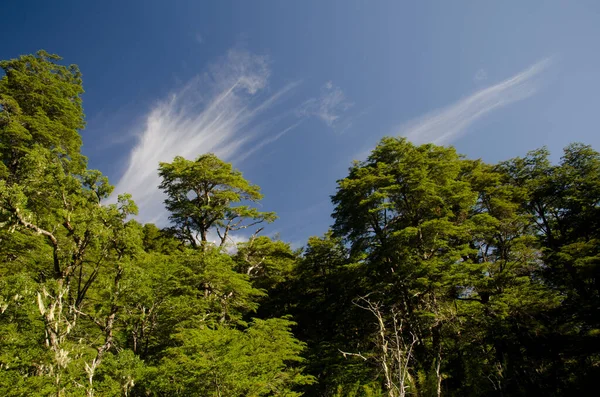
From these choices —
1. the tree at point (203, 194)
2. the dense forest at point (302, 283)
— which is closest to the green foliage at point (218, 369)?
the dense forest at point (302, 283)

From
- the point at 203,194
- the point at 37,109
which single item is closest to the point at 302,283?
the point at 203,194

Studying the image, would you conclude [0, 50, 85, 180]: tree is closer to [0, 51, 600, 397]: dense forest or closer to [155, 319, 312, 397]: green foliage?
[0, 51, 600, 397]: dense forest

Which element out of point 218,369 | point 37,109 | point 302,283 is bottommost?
point 218,369

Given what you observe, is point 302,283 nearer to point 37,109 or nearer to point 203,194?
point 203,194

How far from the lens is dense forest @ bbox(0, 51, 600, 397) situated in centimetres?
965

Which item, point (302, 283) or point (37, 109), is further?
point (302, 283)

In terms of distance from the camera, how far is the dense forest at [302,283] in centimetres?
965

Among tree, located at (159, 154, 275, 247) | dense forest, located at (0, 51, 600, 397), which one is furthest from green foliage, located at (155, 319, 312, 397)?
tree, located at (159, 154, 275, 247)

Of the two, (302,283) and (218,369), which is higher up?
(302,283)

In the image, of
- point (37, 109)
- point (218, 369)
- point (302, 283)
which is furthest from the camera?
point (302, 283)

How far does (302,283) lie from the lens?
20875 millimetres

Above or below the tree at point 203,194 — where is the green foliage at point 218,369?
below

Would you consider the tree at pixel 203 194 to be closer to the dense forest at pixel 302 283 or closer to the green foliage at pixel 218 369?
the dense forest at pixel 302 283

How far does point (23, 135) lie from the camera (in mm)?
16078
